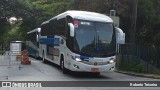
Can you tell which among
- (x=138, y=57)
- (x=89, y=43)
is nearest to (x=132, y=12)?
(x=138, y=57)

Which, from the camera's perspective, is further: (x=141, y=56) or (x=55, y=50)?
(x=141, y=56)

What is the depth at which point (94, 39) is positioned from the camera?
1825 centimetres

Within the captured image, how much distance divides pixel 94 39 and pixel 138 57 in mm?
7083

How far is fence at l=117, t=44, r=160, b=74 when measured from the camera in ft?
79.7

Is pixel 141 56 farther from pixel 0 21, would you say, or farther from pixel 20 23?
pixel 20 23

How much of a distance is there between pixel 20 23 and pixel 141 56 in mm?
46409

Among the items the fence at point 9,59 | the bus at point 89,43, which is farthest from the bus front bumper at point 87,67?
the fence at point 9,59

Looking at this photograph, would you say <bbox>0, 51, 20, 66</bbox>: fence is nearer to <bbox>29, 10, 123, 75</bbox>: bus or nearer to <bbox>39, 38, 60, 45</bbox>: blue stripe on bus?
<bbox>39, 38, 60, 45</bbox>: blue stripe on bus

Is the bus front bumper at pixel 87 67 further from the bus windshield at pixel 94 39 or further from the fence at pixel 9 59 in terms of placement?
the fence at pixel 9 59

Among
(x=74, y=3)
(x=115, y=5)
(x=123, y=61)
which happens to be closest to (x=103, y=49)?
(x=123, y=61)

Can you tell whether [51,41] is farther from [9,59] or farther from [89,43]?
[89,43]

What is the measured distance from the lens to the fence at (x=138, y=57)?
79.7ft

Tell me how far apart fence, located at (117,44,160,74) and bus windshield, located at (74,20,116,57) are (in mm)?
6031

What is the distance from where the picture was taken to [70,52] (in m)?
18.5
